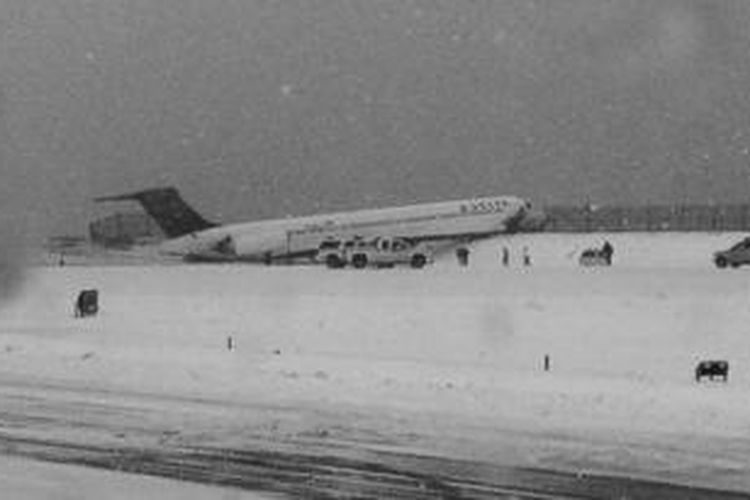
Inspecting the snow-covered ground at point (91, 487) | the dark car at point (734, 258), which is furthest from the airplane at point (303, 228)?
the snow-covered ground at point (91, 487)

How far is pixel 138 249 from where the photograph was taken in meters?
92.0

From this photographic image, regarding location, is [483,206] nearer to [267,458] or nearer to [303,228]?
[303,228]

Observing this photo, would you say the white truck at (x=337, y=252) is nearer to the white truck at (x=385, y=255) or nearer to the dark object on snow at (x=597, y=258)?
the white truck at (x=385, y=255)

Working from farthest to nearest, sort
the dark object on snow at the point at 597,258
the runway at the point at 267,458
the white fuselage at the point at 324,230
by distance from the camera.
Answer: the white fuselage at the point at 324,230 → the dark object on snow at the point at 597,258 → the runway at the point at 267,458

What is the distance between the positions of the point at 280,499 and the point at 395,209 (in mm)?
64839

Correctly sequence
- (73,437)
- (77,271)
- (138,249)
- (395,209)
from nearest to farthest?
(73,437) → (77,271) → (395,209) → (138,249)

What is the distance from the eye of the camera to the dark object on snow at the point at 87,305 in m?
41.7

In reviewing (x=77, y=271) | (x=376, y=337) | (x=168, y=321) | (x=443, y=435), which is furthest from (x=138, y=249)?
(x=443, y=435)

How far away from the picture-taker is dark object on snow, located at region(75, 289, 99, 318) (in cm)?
4169

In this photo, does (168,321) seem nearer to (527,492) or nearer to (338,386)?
(338,386)

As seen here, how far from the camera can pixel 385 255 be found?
211 ft

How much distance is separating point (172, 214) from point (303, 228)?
8086 mm

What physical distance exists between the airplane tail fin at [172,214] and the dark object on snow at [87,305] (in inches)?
1313

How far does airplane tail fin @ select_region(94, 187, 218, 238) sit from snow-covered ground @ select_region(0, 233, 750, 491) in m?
10.7
